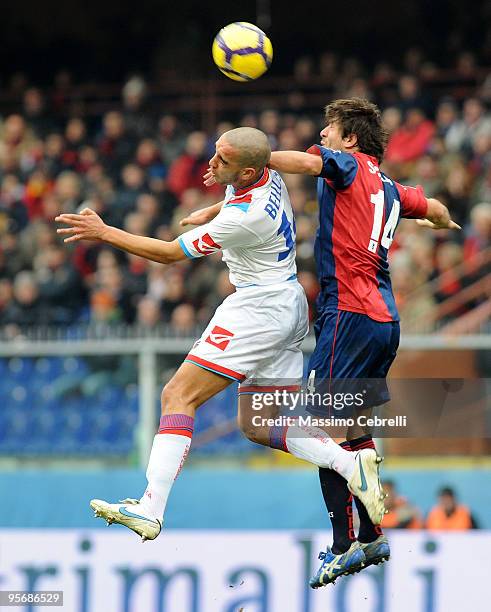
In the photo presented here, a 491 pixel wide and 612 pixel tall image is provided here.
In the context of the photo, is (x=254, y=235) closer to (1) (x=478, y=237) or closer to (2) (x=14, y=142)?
(1) (x=478, y=237)

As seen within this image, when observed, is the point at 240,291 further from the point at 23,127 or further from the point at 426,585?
the point at 23,127

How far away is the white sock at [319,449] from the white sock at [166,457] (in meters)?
0.61

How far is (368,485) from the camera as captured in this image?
7.30m

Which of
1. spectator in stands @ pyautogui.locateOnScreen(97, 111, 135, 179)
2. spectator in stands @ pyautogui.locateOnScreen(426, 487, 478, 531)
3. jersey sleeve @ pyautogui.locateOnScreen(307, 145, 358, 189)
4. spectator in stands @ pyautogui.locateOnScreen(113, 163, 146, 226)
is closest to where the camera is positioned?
jersey sleeve @ pyautogui.locateOnScreen(307, 145, 358, 189)

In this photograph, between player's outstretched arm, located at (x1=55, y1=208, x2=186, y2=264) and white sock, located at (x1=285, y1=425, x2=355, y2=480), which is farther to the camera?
white sock, located at (x1=285, y1=425, x2=355, y2=480)

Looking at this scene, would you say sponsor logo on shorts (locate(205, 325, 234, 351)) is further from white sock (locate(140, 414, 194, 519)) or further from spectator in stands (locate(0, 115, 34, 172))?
spectator in stands (locate(0, 115, 34, 172))

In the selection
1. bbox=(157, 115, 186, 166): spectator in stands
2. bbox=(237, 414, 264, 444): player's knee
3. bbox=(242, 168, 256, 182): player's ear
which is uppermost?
bbox=(157, 115, 186, 166): spectator in stands

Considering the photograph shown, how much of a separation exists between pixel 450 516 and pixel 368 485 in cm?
380

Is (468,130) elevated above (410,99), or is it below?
below

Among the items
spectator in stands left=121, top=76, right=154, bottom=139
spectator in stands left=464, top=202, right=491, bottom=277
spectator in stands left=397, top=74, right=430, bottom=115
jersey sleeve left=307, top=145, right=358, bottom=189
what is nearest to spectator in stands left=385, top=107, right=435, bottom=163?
spectator in stands left=397, top=74, right=430, bottom=115

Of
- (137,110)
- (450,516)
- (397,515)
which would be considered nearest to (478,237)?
(450,516)

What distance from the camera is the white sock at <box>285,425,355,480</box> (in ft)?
24.2

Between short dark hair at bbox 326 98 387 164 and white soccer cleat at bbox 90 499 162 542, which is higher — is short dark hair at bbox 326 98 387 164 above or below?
above

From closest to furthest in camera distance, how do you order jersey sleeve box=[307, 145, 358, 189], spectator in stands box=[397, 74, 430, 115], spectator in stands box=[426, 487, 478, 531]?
jersey sleeve box=[307, 145, 358, 189] < spectator in stands box=[426, 487, 478, 531] < spectator in stands box=[397, 74, 430, 115]
